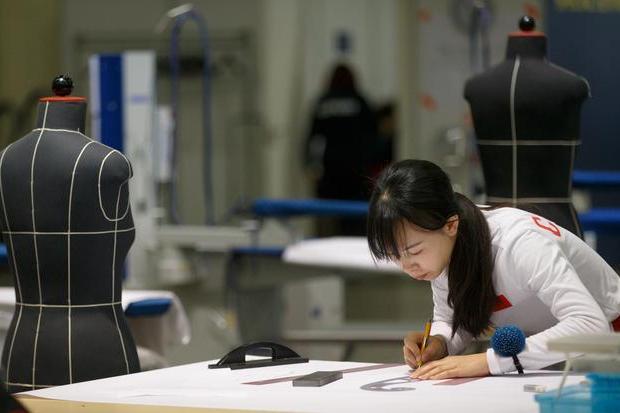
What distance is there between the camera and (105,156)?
296 cm

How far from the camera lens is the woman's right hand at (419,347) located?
2711 mm

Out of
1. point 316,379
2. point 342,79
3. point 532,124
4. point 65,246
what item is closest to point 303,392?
point 316,379

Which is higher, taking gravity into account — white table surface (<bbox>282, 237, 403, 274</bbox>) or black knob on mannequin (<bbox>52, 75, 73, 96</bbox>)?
black knob on mannequin (<bbox>52, 75, 73, 96</bbox>)

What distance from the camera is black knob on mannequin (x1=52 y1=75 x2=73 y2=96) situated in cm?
306

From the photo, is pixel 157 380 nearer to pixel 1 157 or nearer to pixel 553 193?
pixel 1 157

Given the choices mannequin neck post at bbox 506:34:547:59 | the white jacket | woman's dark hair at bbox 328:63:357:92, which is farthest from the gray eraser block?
woman's dark hair at bbox 328:63:357:92

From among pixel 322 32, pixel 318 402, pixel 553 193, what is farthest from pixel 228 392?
pixel 322 32

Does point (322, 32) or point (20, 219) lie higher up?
point (322, 32)

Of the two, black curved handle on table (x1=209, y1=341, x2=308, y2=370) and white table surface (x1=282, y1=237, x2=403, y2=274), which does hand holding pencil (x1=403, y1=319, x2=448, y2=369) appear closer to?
black curved handle on table (x1=209, y1=341, x2=308, y2=370)

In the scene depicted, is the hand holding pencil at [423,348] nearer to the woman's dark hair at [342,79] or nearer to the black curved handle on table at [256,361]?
the black curved handle on table at [256,361]

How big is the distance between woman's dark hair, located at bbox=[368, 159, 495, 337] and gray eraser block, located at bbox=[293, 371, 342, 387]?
25 centimetres

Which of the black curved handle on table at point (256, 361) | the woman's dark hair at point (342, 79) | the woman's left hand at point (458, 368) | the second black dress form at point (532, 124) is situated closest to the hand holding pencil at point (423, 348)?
the woman's left hand at point (458, 368)

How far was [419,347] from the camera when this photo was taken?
8.98 ft

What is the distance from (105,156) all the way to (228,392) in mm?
722
